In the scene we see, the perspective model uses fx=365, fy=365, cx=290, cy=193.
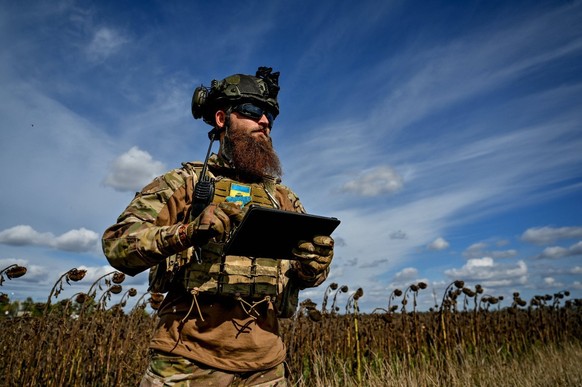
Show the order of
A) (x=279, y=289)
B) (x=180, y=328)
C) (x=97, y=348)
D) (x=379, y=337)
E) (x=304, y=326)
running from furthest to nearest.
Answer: (x=379, y=337)
(x=304, y=326)
(x=97, y=348)
(x=279, y=289)
(x=180, y=328)

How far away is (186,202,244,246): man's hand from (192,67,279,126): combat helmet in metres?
1.38

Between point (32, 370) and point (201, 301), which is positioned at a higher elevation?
point (201, 301)

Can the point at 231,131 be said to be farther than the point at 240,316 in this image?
Yes

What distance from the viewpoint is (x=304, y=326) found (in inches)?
271

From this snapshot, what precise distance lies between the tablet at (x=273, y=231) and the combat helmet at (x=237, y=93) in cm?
141

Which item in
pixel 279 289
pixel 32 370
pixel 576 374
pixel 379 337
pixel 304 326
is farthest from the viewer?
pixel 379 337

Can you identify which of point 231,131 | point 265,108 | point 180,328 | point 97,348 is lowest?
point 97,348

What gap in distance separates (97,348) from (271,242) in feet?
13.6

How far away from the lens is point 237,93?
301cm

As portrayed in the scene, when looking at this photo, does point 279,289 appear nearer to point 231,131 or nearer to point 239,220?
point 239,220

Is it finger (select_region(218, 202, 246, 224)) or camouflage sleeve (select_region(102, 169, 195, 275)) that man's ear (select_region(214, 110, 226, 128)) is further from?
finger (select_region(218, 202, 246, 224))

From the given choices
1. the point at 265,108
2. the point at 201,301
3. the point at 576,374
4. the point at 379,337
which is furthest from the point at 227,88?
the point at 576,374

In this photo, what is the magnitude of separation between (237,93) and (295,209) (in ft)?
3.52

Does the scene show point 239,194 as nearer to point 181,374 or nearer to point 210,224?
point 210,224
